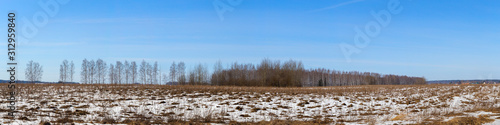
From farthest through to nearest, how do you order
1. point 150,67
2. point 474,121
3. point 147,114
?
point 150,67, point 147,114, point 474,121

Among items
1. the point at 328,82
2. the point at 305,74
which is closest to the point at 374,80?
the point at 328,82

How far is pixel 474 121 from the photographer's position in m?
9.80

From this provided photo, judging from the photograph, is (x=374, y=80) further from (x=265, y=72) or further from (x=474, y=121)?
(x=474, y=121)

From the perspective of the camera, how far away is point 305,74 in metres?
89.8

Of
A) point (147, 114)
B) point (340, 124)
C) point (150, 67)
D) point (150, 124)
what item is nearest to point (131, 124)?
point (150, 124)

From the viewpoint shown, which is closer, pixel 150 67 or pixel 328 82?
pixel 150 67

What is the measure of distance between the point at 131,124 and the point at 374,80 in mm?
114999

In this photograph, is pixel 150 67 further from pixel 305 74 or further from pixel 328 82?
pixel 328 82

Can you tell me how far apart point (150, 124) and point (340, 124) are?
21.5ft

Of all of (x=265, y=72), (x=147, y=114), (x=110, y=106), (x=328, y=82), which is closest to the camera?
(x=147, y=114)

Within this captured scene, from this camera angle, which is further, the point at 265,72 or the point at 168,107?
the point at 265,72

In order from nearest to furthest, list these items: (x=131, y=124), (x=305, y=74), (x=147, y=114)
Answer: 1. (x=131, y=124)
2. (x=147, y=114)
3. (x=305, y=74)

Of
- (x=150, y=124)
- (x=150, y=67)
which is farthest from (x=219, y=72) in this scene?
(x=150, y=124)

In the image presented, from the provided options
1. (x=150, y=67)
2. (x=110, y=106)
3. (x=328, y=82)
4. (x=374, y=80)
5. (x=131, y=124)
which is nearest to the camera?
(x=131, y=124)
